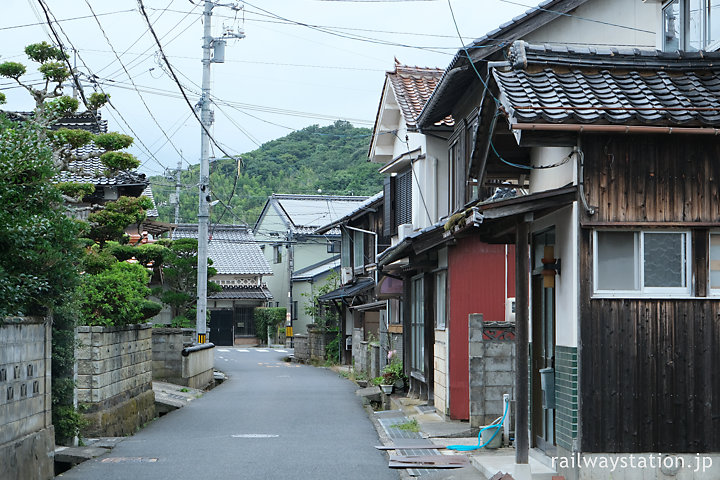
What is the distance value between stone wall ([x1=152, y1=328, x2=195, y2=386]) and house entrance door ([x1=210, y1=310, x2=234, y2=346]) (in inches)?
1272

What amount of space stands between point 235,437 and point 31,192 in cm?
695

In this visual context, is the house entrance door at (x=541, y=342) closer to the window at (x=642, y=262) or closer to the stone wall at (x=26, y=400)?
the window at (x=642, y=262)

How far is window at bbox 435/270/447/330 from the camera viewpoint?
58.6ft

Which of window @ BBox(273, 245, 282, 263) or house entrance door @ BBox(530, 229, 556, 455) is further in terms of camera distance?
window @ BBox(273, 245, 282, 263)

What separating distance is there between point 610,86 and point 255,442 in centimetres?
925

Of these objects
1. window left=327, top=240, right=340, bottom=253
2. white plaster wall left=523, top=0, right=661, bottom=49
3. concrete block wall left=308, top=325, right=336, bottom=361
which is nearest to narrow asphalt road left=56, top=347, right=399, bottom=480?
white plaster wall left=523, top=0, right=661, bottom=49

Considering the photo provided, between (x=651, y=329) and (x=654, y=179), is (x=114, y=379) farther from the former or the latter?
(x=654, y=179)

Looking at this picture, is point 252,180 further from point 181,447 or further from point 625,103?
point 625,103

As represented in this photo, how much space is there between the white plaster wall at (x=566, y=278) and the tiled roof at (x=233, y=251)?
48.3m

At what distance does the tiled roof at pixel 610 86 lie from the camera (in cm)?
923

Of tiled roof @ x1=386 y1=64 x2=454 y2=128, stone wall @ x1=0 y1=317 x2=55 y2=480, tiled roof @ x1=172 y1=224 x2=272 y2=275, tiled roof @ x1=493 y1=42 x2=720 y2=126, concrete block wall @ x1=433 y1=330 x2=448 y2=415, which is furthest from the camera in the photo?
tiled roof @ x1=172 y1=224 x2=272 y2=275

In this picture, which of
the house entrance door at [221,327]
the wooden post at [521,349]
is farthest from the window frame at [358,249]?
the wooden post at [521,349]

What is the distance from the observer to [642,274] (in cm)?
964

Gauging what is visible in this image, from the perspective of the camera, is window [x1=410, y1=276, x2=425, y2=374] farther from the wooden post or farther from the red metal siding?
the wooden post
